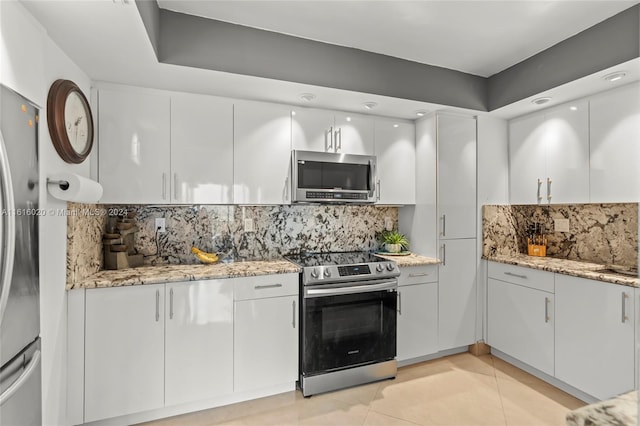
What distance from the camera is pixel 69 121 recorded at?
1.93 m

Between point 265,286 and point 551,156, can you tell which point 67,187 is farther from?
point 551,156

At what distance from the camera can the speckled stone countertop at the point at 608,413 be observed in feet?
1.47

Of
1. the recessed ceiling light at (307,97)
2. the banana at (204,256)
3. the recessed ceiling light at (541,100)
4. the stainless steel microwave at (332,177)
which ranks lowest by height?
the banana at (204,256)

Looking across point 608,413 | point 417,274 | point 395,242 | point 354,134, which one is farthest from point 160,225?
point 608,413

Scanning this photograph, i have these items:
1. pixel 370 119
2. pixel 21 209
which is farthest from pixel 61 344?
pixel 370 119

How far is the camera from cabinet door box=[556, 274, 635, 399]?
6.95ft

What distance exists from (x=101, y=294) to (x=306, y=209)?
1.75 meters

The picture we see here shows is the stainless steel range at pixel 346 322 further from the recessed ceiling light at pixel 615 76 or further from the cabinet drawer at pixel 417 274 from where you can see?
the recessed ceiling light at pixel 615 76

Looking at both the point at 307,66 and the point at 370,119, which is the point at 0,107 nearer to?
the point at 307,66

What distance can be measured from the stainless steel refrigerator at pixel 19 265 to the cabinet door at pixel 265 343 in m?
1.09

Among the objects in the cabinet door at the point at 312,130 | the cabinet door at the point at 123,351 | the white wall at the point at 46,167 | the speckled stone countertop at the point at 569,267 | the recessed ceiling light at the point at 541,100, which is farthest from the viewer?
the cabinet door at the point at 312,130

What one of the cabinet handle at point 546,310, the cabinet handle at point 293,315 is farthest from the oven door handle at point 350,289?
the cabinet handle at point 546,310

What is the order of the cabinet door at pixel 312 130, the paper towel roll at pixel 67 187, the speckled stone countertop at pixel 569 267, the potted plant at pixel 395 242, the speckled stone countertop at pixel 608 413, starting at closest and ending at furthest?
1. the speckled stone countertop at pixel 608 413
2. the paper towel roll at pixel 67 187
3. the speckled stone countertop at pixel 569 267
4. the cabinet door at pixel 312 130
5. the potted plant at pixel 395 242

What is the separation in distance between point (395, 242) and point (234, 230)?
60.4 inches
